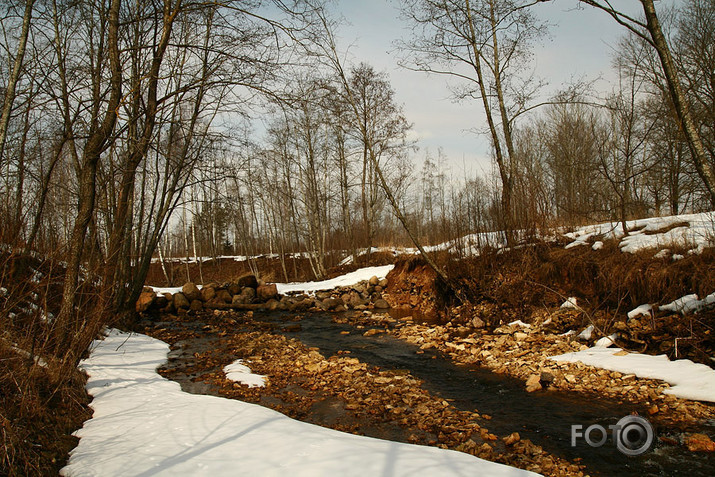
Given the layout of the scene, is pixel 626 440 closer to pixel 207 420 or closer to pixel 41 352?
pixel 207 420

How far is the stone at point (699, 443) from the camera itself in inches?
131

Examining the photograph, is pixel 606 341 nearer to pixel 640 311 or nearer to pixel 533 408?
pixel 640 311

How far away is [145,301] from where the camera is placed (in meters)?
12.5

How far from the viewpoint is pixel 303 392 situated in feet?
17.5

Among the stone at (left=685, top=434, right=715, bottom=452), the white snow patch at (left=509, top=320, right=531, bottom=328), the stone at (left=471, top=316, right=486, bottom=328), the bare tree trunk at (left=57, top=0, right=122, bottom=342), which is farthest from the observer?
the stone at (left=471, top=316, right=486, bottom=328)

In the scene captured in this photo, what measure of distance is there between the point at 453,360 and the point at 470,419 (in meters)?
2.35

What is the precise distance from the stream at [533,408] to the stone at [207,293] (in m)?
6.41

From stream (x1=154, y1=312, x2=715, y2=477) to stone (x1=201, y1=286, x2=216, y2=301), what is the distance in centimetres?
641

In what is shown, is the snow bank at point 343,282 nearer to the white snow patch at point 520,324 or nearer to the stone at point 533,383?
the white snow patch at point 520,324

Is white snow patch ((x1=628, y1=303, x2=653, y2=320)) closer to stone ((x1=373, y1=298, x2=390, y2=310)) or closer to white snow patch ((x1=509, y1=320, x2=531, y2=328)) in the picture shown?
white snow patch ((x1=509, y1=320, x2=531, y2=328))

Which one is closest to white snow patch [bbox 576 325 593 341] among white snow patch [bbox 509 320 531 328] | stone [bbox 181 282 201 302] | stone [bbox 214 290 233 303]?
white snow patch [bbox 509 320 531 328]

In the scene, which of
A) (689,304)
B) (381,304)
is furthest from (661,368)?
(381,304)

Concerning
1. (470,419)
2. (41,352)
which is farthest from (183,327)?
(470,419)

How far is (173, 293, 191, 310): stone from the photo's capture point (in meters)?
13.1
